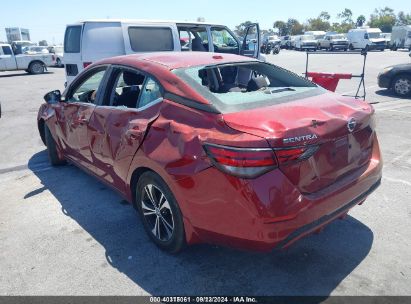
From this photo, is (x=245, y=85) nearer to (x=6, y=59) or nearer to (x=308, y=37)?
(x=6, y=59)

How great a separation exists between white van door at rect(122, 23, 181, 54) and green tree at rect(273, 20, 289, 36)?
3982 inches

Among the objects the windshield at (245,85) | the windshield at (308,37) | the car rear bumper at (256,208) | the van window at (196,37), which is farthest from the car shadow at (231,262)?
the windshield at (308,37)

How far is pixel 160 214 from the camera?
9.90 feet

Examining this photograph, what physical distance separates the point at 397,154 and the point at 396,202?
179 centimetres

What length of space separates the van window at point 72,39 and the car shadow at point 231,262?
6209mm

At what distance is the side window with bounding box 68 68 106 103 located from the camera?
402 centimetres

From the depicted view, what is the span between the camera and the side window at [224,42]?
1036 cm

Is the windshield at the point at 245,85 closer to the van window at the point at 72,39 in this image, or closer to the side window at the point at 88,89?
the side window at the point at 88,89

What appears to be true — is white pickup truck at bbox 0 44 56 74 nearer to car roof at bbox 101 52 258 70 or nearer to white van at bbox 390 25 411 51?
car roof at bbox 101 52 258 70

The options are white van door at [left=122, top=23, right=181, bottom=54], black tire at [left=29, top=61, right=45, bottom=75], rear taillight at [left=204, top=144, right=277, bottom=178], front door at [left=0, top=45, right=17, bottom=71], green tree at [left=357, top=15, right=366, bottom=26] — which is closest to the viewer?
rear taillight at [left=204, top=144, right=277, bottom=178]

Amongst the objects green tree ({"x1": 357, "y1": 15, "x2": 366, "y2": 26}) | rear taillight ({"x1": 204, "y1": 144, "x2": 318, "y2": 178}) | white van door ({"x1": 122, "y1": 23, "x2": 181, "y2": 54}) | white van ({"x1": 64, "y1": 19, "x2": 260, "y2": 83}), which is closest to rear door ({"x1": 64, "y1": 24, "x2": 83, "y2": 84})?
white van ({"x1": 64, "y1": 19, "x2": 260, "y2": 83})

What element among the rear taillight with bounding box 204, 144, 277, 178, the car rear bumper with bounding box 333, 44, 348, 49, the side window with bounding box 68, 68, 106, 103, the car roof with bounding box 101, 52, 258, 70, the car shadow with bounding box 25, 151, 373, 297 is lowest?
the car shadow with bounding box 25, 151, 373, 297

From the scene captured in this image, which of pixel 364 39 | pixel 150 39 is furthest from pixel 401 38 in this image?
pixel 150 39

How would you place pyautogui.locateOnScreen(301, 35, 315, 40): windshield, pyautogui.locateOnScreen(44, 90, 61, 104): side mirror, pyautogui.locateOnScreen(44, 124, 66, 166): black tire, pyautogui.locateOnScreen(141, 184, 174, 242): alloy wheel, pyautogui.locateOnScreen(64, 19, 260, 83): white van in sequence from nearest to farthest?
pyautogui.locateOnScreen(141, 184, 174, 242): alloy wheel → pyautogui.locateOnScreen(44, 90, 61, 104): side mirror → pyautogui.locateOnScreen(44, 124, 66, 166): black tire → pyautogui.locateOnScreen(64, 19, 260, 83): white van → pyautogui.locateOnScreen(301, 35, 315, 40): windshield
